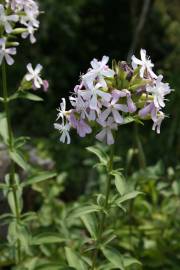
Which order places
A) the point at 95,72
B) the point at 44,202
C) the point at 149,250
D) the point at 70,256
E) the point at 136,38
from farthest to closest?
the point at 136,38
the point at 44,202
the point at 149,250
the point at 70,256
the point at 95,72

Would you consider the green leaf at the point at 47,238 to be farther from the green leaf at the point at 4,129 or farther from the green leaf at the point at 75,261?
the green leaf at the point at 4,129

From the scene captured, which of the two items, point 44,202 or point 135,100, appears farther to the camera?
point 44,202

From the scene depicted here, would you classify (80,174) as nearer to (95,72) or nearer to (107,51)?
(107,51)

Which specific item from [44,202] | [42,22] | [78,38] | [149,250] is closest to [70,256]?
[149,250]

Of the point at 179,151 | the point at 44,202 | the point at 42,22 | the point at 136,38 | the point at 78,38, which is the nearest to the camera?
the point at 44,202

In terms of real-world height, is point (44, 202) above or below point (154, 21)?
below

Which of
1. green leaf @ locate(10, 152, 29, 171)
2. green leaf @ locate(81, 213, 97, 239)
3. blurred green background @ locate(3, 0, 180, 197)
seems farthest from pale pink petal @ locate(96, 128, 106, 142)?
blurred green background @ locate(3, 0, 180, 197)
